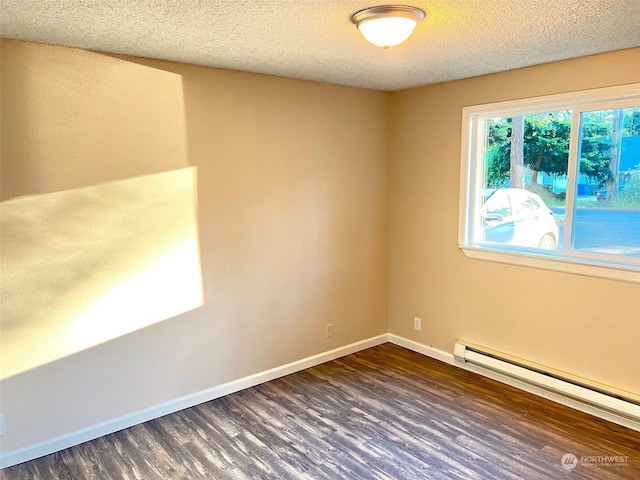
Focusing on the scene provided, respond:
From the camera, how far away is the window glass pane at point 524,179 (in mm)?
3217

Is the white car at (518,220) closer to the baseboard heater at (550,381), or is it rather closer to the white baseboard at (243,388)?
the baseboard heater at (550,381)

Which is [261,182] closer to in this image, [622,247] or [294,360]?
[294,360]

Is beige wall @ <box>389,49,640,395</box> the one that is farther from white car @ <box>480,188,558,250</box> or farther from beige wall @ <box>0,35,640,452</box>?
white car @ <box>480,188,558,250</box>

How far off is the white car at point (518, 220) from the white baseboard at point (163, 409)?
1.60 m

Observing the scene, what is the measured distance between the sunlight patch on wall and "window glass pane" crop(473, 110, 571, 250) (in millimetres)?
2325

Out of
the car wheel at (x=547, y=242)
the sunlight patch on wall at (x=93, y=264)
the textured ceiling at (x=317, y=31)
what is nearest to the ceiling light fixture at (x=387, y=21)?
the textured ceiling at (x=317, y=31)

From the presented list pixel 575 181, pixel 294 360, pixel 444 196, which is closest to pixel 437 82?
pixel 444 196

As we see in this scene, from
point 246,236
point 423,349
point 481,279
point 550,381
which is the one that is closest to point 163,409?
point 246,236

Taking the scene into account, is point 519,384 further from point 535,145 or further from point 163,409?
point 163,409

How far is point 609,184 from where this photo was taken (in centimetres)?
297

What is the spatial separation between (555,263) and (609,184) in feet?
2.06

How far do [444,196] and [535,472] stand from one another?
215 centimetres

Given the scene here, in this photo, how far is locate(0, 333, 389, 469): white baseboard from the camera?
2637mm

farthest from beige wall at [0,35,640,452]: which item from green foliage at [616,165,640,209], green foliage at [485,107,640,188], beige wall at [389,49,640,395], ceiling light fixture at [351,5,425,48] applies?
ceiling light fixture at [351,5,425,48]
